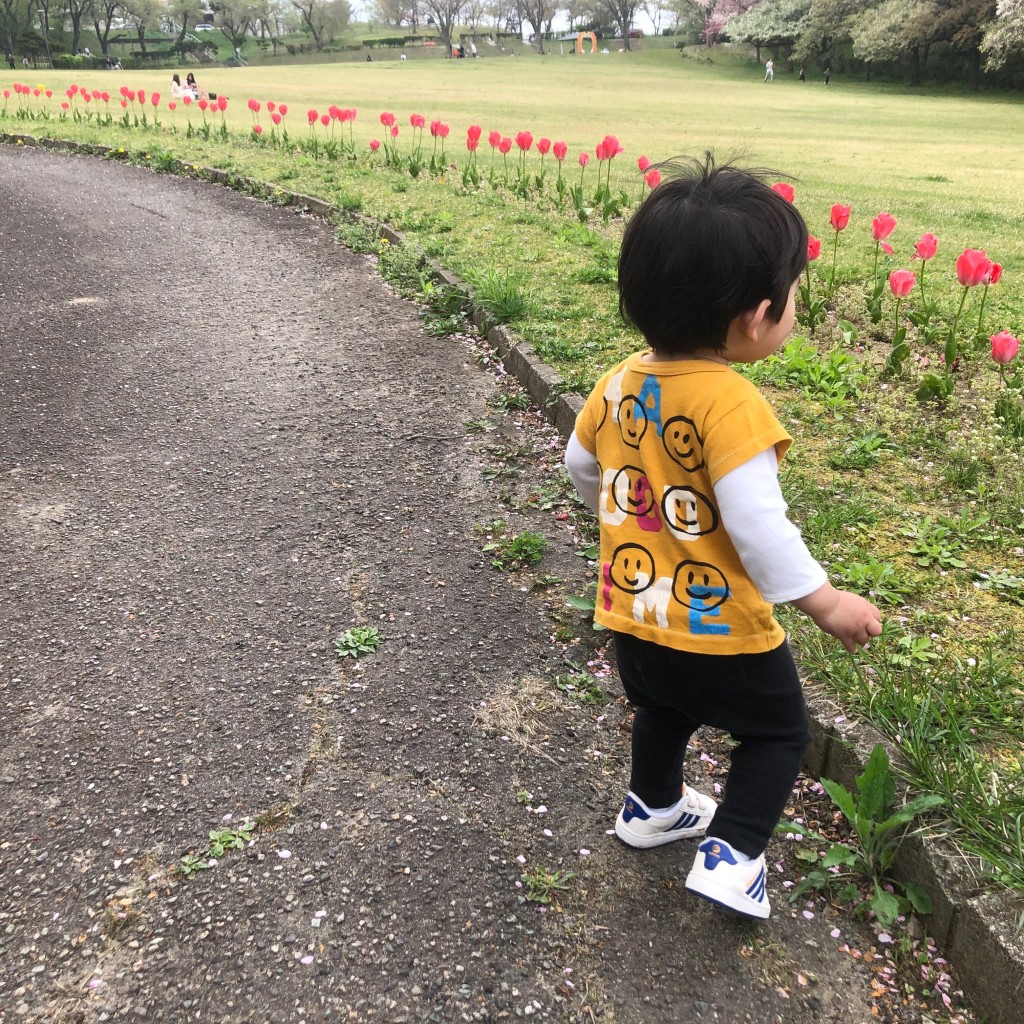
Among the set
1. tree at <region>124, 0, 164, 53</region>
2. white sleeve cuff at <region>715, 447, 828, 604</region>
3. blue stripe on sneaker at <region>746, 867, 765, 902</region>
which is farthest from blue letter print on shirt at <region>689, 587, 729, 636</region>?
tree at <region>124, 0, 164, 53</region>

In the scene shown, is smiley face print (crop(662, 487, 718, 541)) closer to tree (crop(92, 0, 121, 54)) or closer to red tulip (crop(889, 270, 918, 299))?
red tulip (crop(889, 270, 918, 299))

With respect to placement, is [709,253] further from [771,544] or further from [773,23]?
[773,23]

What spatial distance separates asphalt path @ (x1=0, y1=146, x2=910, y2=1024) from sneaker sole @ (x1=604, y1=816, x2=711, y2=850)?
1.2 inches

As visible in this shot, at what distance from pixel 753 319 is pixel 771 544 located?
43 centimetres

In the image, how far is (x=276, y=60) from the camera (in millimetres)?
78500

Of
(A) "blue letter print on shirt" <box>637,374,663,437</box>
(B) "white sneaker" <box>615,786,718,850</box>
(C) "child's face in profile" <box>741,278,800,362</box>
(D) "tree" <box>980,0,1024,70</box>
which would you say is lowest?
(B) "white sneaker" <box>615,786,718,850</box>

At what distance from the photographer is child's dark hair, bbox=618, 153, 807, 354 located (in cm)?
164

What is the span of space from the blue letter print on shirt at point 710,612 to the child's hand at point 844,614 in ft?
0.47

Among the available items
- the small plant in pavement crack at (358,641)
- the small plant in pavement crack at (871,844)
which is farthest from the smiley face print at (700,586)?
the small plant in pavement crack at (358,641)

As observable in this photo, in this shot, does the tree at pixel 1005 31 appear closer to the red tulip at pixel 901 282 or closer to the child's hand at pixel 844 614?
the red tulip at pixel 901 282

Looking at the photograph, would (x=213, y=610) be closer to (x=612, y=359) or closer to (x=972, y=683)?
(x=972, y=683)

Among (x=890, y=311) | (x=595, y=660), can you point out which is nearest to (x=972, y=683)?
(x=595, y=660)

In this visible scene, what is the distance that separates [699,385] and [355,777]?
55.9 inches

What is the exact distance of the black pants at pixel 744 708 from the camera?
1847 mm
